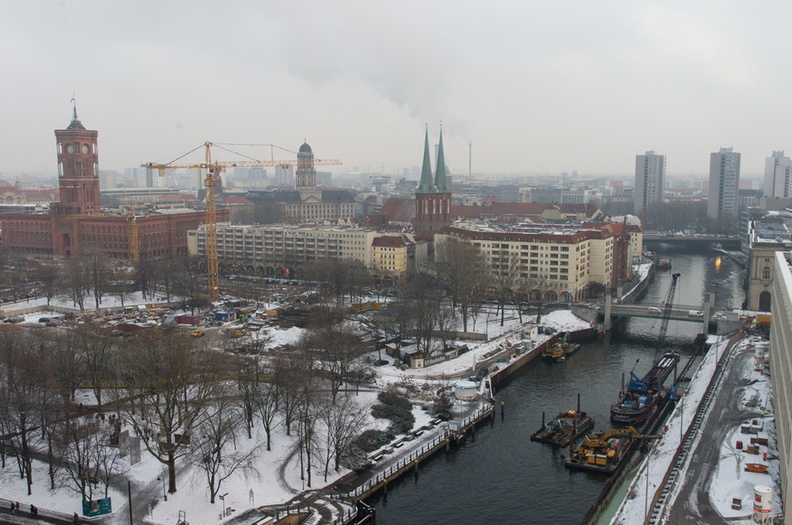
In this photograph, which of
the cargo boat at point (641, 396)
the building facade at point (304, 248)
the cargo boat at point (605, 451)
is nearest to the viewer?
the cargo boat at point (605, 451)

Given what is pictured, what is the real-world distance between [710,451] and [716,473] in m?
1.62

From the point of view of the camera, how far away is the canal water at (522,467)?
62.9ft

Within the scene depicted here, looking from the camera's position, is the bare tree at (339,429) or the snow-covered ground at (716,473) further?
the bare tree at (339,429)

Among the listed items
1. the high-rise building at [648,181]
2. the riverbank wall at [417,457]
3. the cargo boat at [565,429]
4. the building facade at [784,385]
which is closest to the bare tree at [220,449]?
the riverbank wall at [417,457]

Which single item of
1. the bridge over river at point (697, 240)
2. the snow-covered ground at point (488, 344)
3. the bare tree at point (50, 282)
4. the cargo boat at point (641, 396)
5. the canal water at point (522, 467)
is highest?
the bare tree at point (50, 282)

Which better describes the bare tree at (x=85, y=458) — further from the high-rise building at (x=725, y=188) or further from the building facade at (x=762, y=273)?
the high-rise building at (x=725, y=188)

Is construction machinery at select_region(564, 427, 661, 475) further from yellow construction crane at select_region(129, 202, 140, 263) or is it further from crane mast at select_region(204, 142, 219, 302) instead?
yellow construction crane at select_region(129, 202, 140, 263)

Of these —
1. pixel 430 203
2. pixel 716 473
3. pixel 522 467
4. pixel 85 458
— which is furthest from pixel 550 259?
pixel 85 458

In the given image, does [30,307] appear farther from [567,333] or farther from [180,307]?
[567,333]

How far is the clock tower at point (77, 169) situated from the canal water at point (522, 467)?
152 feet

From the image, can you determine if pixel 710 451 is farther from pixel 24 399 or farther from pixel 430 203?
pixel 430 203

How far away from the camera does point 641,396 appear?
2739cm

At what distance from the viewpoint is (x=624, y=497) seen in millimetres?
19047

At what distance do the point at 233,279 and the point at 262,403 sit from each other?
34.8 metres
